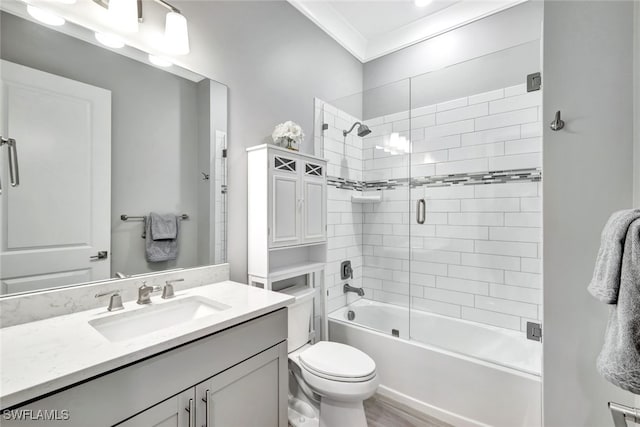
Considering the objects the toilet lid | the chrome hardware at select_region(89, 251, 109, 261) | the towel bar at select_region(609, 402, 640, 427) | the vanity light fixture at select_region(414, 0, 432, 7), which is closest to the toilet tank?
the toilet lid

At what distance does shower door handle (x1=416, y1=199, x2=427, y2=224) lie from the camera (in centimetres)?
258

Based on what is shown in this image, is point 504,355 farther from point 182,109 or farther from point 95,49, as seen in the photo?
point 95,49

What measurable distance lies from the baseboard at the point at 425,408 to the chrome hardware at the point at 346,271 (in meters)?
0.95

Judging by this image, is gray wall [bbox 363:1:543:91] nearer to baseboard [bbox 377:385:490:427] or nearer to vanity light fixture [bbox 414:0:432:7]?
vanity light fixture [bbox 414:0:432:7]

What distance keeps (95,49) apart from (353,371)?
6.59 ft

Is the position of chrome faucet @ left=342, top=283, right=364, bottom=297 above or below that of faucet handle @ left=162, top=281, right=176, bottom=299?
below

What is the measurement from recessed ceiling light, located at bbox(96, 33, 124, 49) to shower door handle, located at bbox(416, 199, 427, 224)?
2359 millimetres

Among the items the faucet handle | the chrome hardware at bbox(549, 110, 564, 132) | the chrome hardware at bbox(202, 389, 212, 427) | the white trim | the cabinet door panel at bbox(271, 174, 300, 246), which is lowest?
the chrome hardware at bbox(202, 389, 212, 427)

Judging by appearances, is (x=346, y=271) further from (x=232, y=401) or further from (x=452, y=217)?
(x=232, y=401)

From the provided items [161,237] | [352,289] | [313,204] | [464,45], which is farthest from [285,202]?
[464,45]

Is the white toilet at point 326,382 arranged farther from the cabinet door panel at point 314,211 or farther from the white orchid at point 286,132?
the white orchid at point 286,132

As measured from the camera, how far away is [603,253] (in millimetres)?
753

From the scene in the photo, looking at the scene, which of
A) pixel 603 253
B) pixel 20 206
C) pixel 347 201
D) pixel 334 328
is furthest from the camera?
pixel 347 201

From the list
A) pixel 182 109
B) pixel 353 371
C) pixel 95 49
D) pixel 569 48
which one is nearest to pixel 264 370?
pixel 353 371
